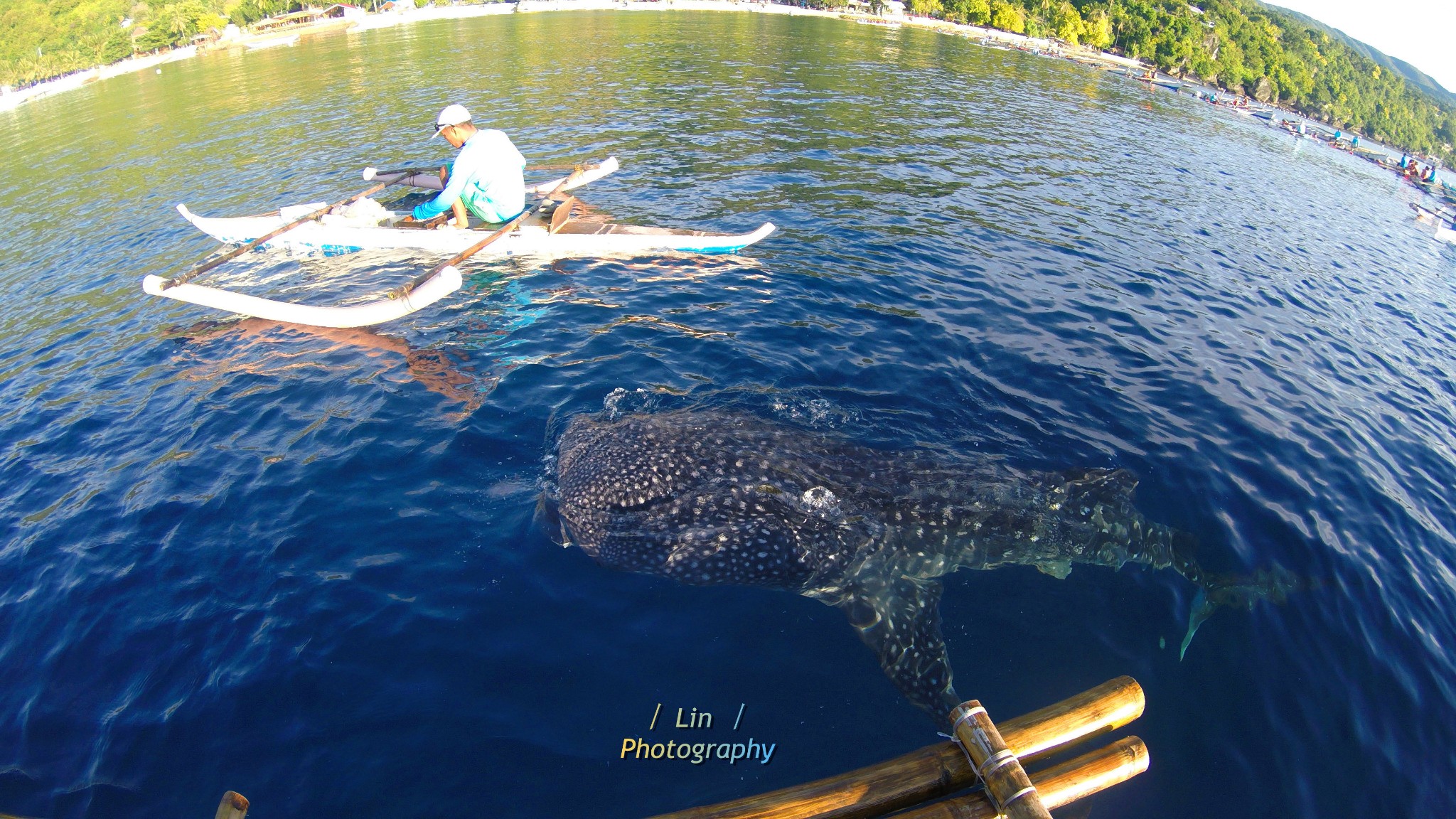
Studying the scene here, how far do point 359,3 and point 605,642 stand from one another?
11858cm

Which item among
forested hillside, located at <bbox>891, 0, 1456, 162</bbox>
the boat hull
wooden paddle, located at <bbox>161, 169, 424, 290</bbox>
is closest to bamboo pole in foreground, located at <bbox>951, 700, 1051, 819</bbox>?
the boat hull

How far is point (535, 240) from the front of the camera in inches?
487

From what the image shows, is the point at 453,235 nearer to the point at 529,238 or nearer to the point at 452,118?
the point at 529,238

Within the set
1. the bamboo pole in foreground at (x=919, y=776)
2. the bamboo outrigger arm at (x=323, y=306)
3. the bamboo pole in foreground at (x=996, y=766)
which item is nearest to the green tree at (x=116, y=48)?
the bamboo outrigger arm at (x=323, y=306)

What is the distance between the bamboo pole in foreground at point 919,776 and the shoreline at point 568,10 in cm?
6938

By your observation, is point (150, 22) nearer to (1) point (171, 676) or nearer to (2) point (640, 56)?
(2) point (640, 56)

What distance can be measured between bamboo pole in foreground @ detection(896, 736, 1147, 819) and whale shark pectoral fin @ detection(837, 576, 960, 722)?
43.5 inches

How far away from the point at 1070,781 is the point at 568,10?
345 feet

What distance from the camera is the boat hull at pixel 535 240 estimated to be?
12305 mm

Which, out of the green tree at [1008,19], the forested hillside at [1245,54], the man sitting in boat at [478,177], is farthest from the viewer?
the green tree at [1008,19]

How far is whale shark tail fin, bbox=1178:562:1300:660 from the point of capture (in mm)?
6074

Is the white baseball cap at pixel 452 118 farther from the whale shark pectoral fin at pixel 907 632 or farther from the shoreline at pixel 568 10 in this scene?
the shoreline at pixel 568 10

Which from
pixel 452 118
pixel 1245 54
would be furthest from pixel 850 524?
pixel 1245 54

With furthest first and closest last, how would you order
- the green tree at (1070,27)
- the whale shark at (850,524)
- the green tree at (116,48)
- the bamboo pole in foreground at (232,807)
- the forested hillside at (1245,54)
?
the green tree at (1070,27) → the forested hillside at (1245,54) → the green tree at (116,48) → the whale shark at (850,524) → the bamboo pole in foreground at (232,807)
